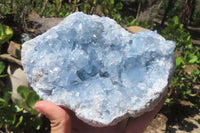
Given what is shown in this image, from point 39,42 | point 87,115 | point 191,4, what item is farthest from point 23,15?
point 191,4

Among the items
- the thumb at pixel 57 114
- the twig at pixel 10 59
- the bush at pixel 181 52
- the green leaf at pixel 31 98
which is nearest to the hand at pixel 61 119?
A: the thumb at pixel 57 114

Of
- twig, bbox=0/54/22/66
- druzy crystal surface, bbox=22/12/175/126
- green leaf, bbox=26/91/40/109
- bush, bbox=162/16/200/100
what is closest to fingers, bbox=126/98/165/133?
druzy crystal surface, bbox=22/12/175/126

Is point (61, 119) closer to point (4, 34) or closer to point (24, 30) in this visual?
point (4, 34)

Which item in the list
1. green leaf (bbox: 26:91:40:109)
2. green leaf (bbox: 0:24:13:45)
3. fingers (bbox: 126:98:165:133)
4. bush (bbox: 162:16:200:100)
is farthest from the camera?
bush (bbox: 162:16:200:100)

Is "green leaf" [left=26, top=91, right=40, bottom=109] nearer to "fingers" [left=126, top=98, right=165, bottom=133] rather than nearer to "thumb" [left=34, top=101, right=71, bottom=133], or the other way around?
"thumb" [left=34, top=101, right=71, bottom=133]

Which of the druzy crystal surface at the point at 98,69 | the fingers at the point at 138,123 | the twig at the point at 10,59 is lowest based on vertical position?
the twig at the point at 10,59

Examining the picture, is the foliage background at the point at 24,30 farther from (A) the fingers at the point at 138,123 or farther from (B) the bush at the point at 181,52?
→ (A) the fingers at the point at 138,123

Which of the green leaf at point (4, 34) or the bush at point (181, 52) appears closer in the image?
the green leaf at point (4, 34)

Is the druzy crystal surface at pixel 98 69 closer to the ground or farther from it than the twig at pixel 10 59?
farther from it

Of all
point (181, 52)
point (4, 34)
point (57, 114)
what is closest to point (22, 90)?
point (4, 34)
